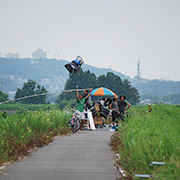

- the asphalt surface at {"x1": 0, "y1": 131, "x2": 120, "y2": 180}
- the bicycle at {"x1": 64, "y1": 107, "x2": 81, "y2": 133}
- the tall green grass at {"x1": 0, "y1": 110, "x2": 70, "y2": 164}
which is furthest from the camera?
the bicycle at {"x1": 64, "y1": 107, "x2": 81, "y2": 133}

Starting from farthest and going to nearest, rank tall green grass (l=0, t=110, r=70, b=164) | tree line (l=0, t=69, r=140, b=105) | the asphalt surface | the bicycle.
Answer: tree line (l=0, t=69, r=140, b=105) < the bicycle < tall green grass (l=0, t=110, r=70, b=164) < the asphalt surface

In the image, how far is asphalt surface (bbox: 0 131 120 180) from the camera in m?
7.41

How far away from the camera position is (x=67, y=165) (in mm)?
8578

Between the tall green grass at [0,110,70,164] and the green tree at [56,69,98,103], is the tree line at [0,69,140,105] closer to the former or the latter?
the green tree at [56,69,98,103]

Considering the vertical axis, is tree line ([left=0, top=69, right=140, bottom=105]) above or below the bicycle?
above

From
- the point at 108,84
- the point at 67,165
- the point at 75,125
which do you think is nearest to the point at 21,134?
the point at 67,165

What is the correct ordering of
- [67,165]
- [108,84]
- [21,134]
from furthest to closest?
[108,84] → [21,134] → [67,165]

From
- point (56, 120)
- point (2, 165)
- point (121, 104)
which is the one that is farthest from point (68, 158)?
point (121, 104)

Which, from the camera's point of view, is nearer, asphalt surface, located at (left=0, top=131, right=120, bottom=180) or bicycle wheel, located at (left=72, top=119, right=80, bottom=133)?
asphalt surface, located at (left=0, top=131, right=120, bottom=180)

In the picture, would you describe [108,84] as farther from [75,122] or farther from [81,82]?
[75,122]

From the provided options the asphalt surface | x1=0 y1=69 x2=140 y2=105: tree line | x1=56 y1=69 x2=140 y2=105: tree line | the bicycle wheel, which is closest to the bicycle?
the bicycle wheel

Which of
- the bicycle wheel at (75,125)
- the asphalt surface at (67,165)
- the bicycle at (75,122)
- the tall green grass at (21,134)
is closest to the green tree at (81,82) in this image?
the bicycle at (75,122)

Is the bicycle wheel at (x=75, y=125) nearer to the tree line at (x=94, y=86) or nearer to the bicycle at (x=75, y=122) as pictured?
the bicycle at (x=75, y=122)

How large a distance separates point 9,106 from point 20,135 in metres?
102
